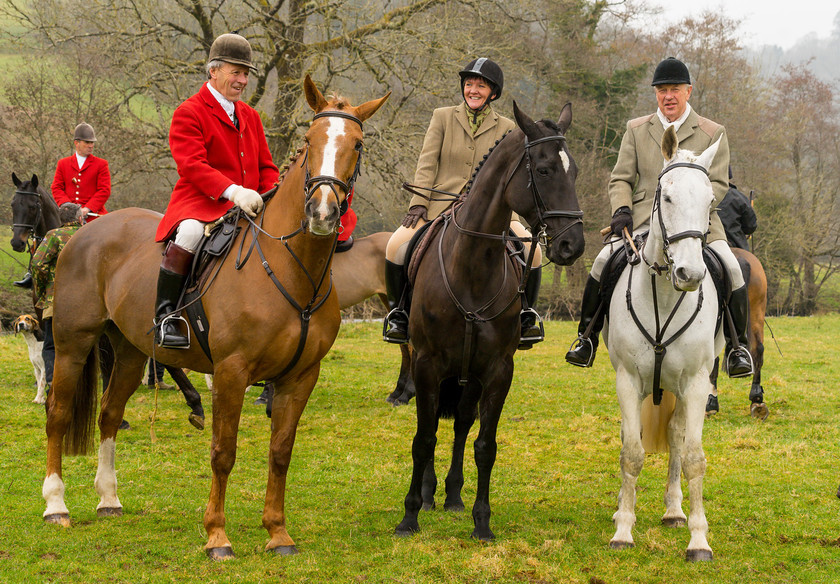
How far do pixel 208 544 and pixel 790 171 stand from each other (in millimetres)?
30159

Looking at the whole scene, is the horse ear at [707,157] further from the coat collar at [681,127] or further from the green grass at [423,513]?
the green grass at [423,513]

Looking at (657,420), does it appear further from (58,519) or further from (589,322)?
(58,519)

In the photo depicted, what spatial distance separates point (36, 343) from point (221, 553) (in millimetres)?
6574

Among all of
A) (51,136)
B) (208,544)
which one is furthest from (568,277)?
(208,544)

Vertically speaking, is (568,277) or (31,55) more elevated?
(31,55)

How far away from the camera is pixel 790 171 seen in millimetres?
29688

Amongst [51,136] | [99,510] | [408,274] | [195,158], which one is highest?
[51,136]

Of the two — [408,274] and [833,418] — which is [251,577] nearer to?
[408,274]

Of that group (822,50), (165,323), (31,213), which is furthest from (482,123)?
(822,50)

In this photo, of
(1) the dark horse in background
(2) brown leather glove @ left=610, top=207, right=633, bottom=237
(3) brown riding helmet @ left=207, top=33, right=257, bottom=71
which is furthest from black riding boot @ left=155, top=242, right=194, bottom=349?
(1) the dark horse in background

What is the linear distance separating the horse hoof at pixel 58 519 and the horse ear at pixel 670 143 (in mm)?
4674

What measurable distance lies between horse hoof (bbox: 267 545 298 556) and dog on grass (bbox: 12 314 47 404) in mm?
5941

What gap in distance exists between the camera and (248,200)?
15.2ft

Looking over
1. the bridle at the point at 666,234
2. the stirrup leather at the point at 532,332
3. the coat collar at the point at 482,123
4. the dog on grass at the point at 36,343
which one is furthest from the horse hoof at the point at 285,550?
the dog on grass at the point at 36,343
